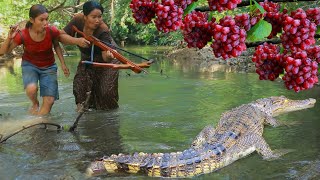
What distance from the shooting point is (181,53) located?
24.0 meters

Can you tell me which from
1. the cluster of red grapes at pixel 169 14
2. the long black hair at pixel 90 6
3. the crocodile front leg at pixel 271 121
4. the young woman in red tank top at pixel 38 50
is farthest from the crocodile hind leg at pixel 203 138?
the cluster of red grapes at pixel 169 14

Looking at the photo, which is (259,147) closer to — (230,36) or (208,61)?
(230,36)

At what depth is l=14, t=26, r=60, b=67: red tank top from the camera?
750 cm

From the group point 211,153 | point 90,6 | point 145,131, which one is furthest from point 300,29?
point 90,6

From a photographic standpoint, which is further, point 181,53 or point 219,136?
point 181,53

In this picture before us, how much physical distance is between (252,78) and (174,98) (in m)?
4.40

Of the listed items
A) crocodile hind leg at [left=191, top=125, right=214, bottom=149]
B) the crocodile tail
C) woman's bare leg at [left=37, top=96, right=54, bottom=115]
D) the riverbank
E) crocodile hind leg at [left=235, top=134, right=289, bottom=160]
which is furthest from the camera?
the riverbank

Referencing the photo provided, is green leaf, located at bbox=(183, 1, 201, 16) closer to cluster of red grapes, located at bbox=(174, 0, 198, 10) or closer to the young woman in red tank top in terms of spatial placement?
cluster of red grapes, located at bbox=(174, 0, 198, 10)

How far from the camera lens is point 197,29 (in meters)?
2.10

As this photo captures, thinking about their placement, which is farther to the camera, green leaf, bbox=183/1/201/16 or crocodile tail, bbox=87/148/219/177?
crocodile tail, bbox=87/148/219/177

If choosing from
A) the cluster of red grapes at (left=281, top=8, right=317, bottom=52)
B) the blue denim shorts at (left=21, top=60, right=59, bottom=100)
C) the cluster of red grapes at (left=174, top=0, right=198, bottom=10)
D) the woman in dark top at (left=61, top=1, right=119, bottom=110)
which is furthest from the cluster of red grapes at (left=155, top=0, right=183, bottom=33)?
the blue denim shorts at (left=21, top=60, right=59, bottom=100)

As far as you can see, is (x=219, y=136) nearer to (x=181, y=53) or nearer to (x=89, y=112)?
(x=89, y=112)

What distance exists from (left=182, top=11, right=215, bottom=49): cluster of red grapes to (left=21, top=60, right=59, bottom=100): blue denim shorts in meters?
6.11

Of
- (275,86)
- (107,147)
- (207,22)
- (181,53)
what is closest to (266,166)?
(107,147)
